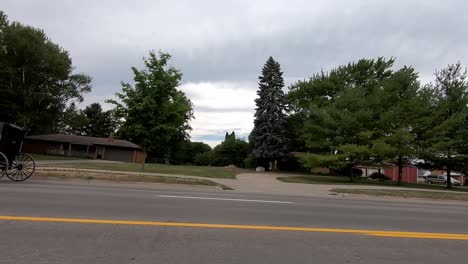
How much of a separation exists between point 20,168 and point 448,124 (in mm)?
28627

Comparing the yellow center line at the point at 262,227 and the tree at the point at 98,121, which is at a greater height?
the tree at the point at 98,121

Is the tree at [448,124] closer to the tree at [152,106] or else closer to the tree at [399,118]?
the tree at [399,118]

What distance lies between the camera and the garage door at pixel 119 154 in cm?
5962

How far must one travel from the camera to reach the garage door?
5962cm

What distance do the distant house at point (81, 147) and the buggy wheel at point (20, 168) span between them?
4051cm

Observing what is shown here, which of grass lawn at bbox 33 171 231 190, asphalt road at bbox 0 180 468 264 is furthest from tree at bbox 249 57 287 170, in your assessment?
asphalt road at bbox 0 180 468 264

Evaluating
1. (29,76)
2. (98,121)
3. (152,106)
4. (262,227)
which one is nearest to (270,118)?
(152,106)

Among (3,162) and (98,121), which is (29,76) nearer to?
(3,162)

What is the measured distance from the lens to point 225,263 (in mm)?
5082

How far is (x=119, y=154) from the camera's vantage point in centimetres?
6028

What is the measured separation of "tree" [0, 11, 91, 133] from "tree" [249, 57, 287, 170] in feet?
77.7

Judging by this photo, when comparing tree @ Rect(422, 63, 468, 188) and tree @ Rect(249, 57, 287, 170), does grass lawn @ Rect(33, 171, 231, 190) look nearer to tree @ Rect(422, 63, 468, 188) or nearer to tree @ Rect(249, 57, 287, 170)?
tree @ Rect(422, 63, 468, 188)

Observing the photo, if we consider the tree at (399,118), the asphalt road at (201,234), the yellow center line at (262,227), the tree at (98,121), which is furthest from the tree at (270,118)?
the tree at (98,121)

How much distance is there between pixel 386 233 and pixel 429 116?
2785 centimetres
